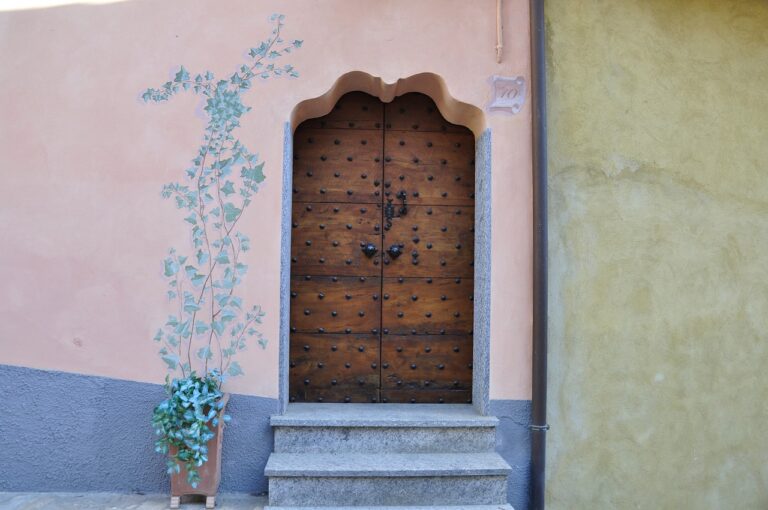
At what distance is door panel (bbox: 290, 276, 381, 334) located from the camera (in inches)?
158

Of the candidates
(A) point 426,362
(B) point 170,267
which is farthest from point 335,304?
(B) point 170,267

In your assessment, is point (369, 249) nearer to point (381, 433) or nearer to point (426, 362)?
point (426, 362)

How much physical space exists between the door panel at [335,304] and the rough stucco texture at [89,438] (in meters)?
0.68

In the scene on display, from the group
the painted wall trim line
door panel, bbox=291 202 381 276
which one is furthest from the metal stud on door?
the painted wall trim line

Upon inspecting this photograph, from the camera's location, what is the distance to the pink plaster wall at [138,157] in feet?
11.7

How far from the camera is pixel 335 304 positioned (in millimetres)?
4027

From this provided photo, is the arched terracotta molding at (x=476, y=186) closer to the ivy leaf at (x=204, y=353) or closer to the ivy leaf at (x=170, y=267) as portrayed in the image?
the ivy leaf at (x=204, y=353)

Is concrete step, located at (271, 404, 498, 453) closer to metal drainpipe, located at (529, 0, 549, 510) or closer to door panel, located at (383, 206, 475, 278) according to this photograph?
metal drainpipe, located at (529, 0, 549, 510)

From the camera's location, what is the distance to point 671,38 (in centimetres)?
387

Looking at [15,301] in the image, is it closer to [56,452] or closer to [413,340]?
[56,452]

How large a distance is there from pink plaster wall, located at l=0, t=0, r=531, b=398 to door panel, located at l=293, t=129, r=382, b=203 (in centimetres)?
40

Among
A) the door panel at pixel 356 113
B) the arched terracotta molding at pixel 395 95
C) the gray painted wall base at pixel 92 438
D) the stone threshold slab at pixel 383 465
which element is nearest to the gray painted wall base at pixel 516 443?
the stone threshold slab at pixel 383 465

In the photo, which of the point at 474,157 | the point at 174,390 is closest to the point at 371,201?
the point at 474,157

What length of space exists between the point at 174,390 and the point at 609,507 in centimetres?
232
